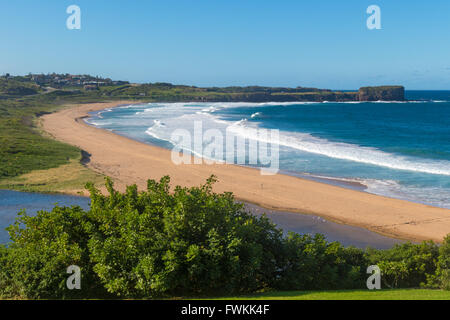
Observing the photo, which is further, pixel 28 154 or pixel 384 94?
pixel 384 94

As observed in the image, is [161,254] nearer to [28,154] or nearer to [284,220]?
[284,220]

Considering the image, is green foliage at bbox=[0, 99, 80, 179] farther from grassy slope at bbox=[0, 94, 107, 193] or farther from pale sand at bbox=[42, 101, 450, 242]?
pale sand at bbox=[42, 101, 450, 242]

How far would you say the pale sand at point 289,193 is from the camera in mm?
20609

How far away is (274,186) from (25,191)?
16.8 m

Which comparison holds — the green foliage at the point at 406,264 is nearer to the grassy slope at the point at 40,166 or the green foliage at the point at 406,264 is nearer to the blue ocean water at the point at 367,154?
the blue ocean water at the point at 367,154

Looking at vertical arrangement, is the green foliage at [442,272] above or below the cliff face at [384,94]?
below

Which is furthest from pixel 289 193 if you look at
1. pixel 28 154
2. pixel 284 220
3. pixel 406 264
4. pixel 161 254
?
pixel 28 154

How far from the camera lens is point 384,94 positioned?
170 meters

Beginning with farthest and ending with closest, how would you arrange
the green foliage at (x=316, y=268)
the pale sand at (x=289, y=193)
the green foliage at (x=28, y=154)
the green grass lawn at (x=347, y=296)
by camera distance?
the green foliage at (x=28, y=154) < the pale sand at (x=289, y=193) < the green foliage at (x=316, y=268) < the green grass lawn at (x=347, y=296)

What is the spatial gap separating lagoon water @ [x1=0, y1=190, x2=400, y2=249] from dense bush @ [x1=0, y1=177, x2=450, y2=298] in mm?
6426

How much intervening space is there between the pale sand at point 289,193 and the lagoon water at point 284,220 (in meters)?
0.94

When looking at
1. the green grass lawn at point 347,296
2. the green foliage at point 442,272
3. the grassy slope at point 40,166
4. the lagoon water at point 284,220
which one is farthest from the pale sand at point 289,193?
the green grass lawn at point 347,296

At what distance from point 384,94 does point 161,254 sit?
178 metres
